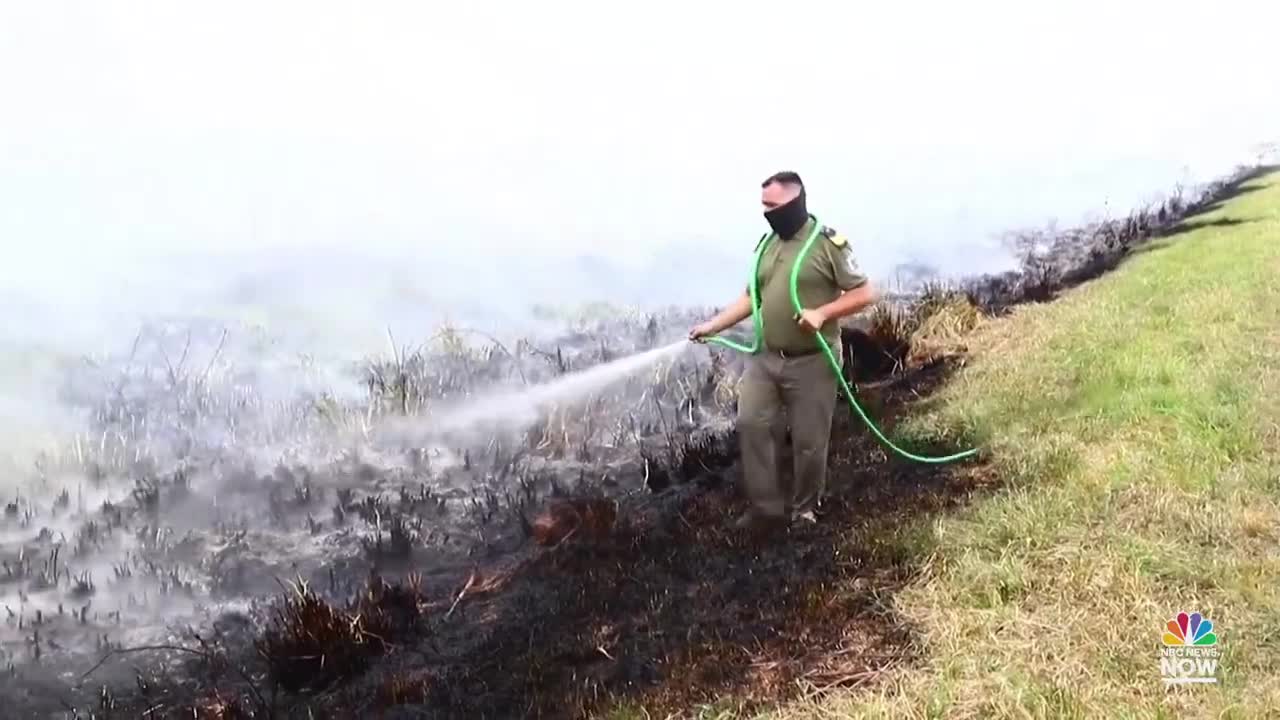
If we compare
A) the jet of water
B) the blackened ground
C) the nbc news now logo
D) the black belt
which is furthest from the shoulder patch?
the jet of water

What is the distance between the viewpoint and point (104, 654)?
660cm

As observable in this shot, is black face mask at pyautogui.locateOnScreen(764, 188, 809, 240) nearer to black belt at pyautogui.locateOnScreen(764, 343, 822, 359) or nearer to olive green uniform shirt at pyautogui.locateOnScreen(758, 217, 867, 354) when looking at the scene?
olive green uniform shirt at pyautogui.locateOnScreen(758, 217, 867, 354)

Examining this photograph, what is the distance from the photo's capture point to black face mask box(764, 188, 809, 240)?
568cm

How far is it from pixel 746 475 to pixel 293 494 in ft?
14.9

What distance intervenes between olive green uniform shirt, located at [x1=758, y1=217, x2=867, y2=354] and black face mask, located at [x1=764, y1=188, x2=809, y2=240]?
0.13ft

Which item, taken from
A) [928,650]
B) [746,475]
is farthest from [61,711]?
[928,650]

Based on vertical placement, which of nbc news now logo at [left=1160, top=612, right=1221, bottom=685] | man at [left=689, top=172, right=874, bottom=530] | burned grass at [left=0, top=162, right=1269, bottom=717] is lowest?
burned grass at [left=0, top=162, right=1269, bottom=717]

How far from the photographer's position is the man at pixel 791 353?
566 cm

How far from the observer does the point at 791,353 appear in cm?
580

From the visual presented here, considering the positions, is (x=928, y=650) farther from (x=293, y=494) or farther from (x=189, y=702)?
(x=293, y=494)

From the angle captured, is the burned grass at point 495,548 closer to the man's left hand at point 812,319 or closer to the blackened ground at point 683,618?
the blackened ground at point 683,618

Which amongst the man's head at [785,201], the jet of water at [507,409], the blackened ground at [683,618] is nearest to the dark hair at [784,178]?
the man's head at [785,201]

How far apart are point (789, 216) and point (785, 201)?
84 mm

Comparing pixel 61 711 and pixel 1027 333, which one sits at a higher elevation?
pixel 1027 333
